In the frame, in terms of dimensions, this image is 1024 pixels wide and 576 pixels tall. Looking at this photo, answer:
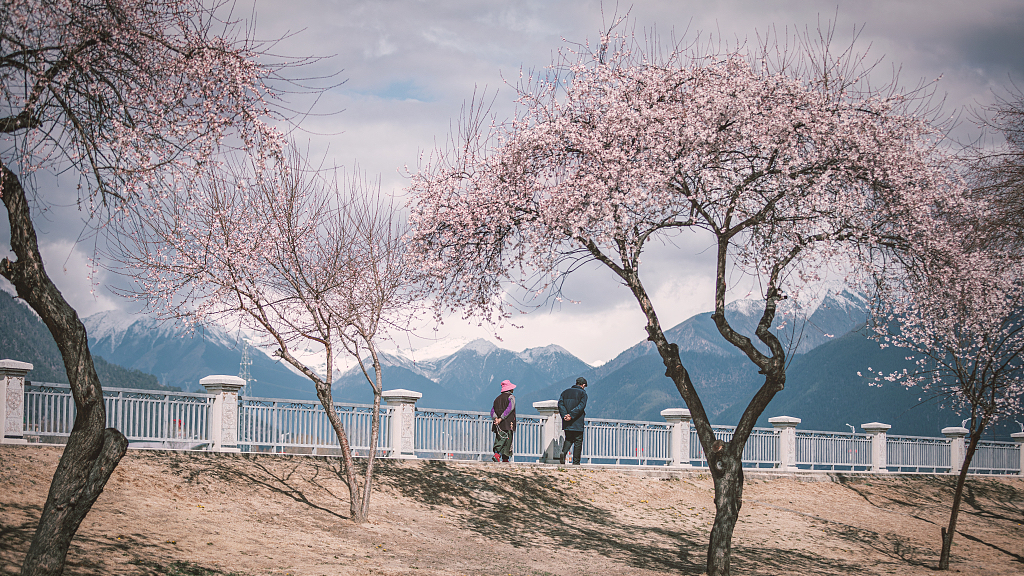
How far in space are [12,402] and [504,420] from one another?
968 centimetres

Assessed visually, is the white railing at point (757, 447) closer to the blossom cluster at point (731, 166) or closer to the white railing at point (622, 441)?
the white railing at point (622, 441)

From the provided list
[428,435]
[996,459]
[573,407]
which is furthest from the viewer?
[996,459]

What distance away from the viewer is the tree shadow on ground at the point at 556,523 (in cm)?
1346

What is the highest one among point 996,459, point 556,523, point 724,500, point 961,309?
point 961,309

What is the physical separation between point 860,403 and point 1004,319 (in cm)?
18826

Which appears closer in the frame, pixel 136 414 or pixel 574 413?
pixel 136 414

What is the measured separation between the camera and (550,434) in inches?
812

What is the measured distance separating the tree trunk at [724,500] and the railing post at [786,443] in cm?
1436

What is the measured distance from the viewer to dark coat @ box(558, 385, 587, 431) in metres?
→ 18.3

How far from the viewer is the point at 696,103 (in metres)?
11.6

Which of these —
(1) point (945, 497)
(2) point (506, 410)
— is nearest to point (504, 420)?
(2) point (506, 410)

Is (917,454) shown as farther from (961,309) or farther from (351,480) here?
(351,480)

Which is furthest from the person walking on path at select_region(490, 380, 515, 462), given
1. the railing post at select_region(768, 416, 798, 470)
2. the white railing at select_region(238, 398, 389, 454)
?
the railing post at select_region(768, 416, 798, 470)

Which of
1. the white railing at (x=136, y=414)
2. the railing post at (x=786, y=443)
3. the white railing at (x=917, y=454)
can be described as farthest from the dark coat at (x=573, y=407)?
the white railing at (x=917, y=454)
